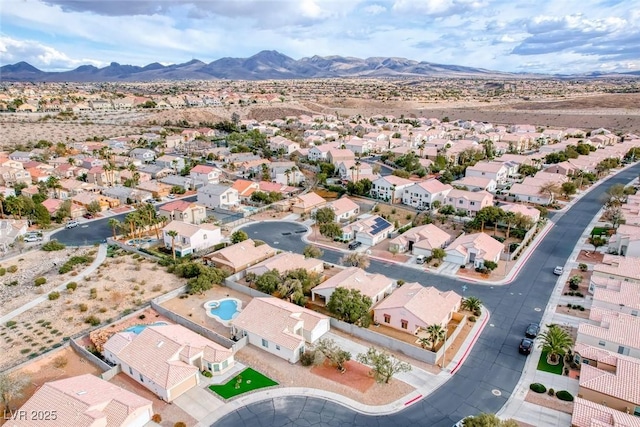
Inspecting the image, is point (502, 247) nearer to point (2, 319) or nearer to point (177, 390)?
point (177, 390)

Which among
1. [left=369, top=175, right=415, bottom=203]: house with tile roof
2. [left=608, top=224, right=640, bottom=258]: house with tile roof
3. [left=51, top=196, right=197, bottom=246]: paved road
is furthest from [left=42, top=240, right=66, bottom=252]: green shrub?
[left=608, top=224, right=640, bottom=258]: house with tile roof

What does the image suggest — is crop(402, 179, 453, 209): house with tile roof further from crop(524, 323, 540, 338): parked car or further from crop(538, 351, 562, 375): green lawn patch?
crop(538, 351, 562, 375): green lawn patch

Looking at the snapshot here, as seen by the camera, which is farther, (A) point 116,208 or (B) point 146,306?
(A) point 116,208

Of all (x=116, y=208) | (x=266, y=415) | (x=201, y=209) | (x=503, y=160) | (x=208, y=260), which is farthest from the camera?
(x=503, y=160)

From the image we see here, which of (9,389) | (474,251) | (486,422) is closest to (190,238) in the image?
(9,389)

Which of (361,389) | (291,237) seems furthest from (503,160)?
(361,389)

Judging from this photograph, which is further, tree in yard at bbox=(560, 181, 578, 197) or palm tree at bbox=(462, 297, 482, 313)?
tree in yard at bbox=(560, 181, 578, 197)
